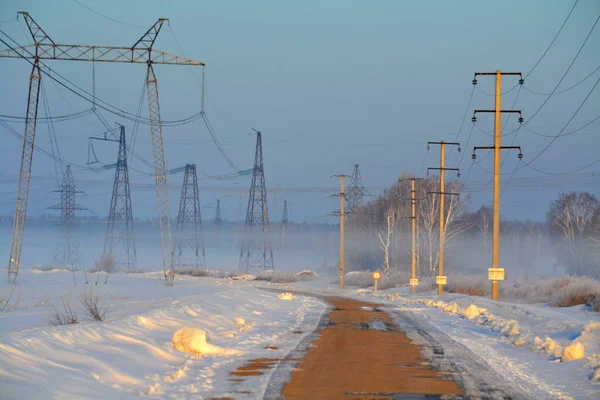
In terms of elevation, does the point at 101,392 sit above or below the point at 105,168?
below

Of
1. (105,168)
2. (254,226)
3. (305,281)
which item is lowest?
(305,281)

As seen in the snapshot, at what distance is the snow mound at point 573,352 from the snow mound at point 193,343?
692 cm

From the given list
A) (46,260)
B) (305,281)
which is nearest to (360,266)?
(305,281)

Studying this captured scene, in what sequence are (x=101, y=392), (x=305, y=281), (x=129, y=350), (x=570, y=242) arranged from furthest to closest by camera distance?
(x=570, y=242)
(x=305, y=281)
(x=129, y=350)
(x=101, y=392)

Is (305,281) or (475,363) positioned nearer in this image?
(475,363)

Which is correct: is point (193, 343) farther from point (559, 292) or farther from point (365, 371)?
point (559, 292)

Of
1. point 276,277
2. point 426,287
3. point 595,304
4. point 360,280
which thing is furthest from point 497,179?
point 276,277

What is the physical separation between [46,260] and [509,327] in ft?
388

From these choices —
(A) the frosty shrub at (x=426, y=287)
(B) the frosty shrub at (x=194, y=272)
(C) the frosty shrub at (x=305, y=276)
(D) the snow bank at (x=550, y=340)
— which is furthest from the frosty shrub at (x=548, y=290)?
(B) the frosty shrub at (x=194, y=272)

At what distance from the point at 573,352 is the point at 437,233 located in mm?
67783

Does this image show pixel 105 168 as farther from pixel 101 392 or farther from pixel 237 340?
pixel 101 392

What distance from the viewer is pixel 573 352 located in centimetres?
1393

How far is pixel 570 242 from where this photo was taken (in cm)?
8975

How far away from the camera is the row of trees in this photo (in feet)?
268
